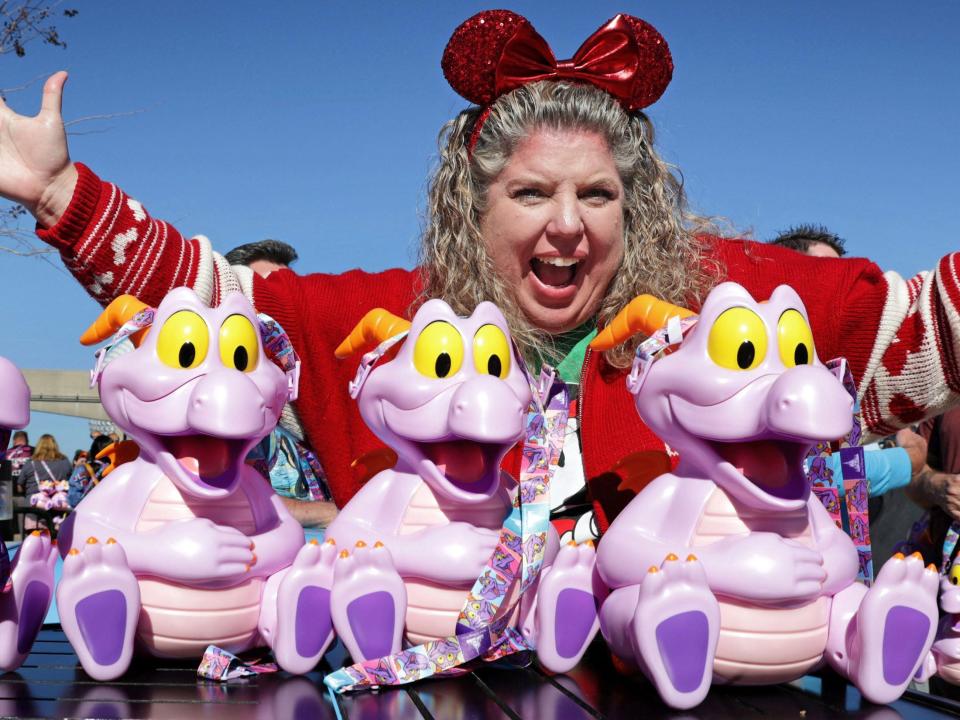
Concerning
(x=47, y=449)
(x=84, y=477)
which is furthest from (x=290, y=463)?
(x=47, y=449)

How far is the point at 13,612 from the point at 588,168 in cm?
123

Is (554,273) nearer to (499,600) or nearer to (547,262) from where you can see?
(547,262)

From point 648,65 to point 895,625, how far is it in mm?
1189

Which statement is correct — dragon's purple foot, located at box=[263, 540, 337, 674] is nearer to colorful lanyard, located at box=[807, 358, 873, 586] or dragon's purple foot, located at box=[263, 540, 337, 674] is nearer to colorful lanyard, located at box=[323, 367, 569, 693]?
colorful lanyard, located at box=[323, 367, 569, 693]

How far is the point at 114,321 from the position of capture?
147cm

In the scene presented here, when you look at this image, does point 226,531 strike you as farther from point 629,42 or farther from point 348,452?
point 629,42

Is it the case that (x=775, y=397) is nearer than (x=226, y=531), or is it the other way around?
(x=775, y=397)

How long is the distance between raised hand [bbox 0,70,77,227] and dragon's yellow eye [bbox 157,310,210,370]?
46 centimetres

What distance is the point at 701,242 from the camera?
7.19 ft

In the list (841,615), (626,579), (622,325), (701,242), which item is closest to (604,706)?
(626,579)

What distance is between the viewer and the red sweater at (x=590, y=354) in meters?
1.70

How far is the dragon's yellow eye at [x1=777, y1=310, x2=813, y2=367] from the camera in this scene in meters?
1.28

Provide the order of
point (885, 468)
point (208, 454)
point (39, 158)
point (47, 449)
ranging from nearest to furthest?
1. point (208, 454)
2. point (39, 158)
3. point (885, 468)
4. point (47, 449)

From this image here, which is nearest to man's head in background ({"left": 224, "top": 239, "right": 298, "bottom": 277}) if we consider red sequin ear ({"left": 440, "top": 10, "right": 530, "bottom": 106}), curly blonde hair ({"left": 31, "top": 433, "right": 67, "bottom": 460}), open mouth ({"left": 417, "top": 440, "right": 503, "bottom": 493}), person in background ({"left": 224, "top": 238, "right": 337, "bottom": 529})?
person in background ({"left": 224, "top": 238, "right": 337, "bottom": 529})
